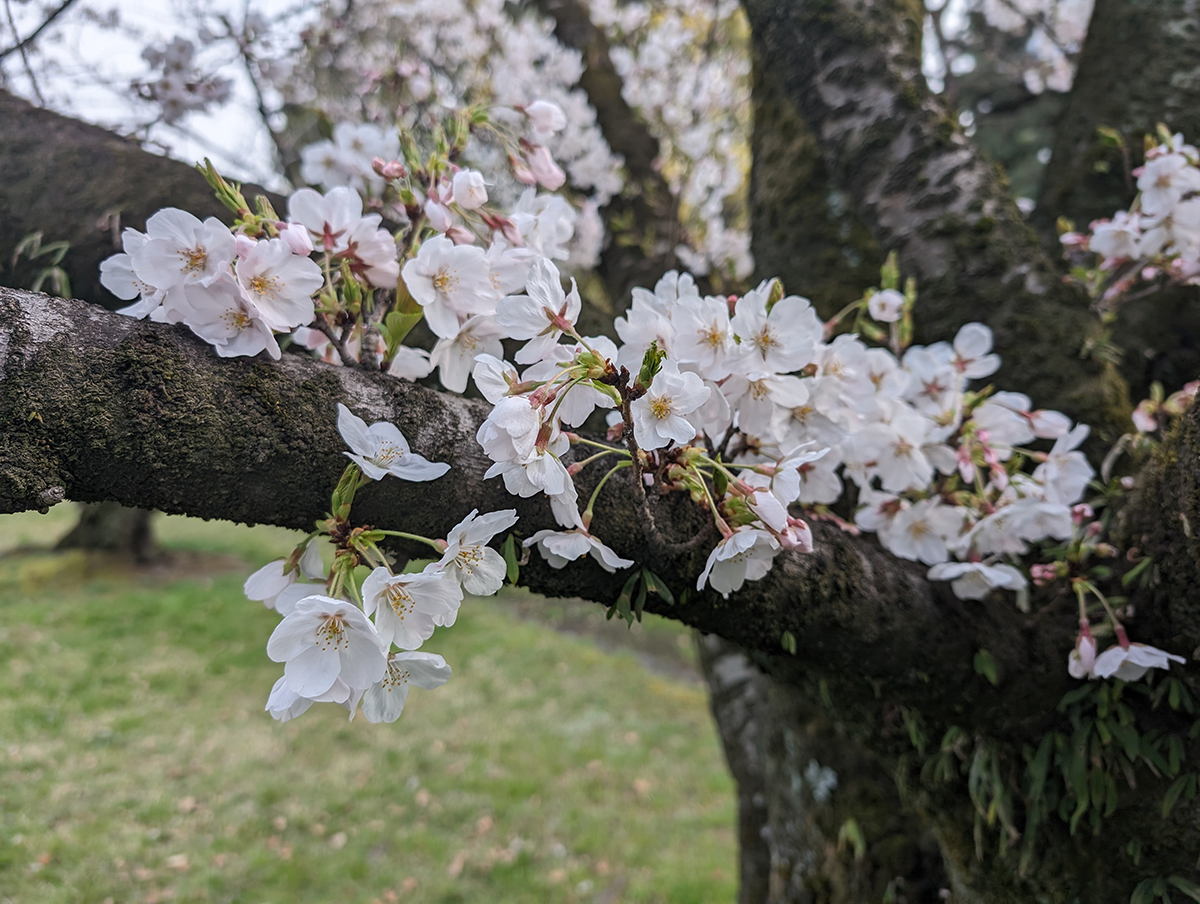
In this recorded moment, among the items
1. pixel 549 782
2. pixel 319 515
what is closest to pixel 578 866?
pixel 549 782

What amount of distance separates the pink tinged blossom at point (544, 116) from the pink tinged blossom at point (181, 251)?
74 cm

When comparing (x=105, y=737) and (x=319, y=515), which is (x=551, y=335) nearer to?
(x=319, y=515)

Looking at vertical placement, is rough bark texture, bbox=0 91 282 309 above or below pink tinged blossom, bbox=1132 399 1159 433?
above

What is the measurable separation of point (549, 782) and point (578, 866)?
85 centimetres

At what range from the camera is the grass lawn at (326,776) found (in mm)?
3572

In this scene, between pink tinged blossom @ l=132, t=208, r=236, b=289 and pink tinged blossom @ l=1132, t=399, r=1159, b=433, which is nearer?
pink tinged blossom @ l=132, t=208, r=236, b=289

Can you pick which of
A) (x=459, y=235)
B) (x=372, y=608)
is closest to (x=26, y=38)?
(x=459, y=235)

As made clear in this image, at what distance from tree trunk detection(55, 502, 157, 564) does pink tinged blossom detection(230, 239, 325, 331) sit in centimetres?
925

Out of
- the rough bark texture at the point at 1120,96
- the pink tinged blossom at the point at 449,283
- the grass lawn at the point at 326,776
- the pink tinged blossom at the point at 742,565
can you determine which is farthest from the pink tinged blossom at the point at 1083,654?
the grass lawn at the point at 326,776

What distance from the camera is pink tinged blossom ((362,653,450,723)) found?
0.82m

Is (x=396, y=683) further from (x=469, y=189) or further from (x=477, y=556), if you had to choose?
(x=469, y=189)

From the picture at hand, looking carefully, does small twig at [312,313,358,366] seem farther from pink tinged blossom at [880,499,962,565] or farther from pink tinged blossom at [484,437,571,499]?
pink tinged blossom at [880,499,962,565]

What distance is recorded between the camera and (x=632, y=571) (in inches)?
42.4

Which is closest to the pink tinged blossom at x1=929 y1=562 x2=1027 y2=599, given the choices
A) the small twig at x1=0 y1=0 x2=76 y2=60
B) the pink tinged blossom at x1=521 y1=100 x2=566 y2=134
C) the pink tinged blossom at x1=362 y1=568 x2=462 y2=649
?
the pink tinged blossom at x1=362 y1=568 x2=462 y2=649
